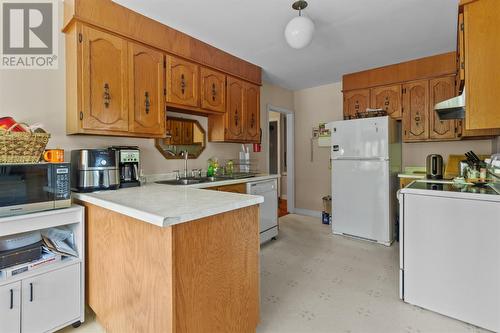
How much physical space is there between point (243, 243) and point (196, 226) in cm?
34

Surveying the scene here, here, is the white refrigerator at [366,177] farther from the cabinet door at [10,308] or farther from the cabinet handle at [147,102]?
the cabinet door at [10,308]

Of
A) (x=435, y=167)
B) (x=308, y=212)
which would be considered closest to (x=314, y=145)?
(x=308, y=212)

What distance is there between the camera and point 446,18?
88.4 inches

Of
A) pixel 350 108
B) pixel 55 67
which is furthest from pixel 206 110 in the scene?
pixel 350 108

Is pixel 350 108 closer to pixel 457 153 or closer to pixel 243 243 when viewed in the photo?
pixel 457 153

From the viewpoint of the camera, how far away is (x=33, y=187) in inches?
57.8

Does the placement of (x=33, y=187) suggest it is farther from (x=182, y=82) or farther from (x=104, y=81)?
(x=182, y=82)

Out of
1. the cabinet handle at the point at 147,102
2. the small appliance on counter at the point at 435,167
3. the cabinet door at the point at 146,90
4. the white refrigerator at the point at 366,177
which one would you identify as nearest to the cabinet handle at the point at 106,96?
the cabinet door at the point at 146,90

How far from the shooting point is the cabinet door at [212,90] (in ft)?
8.95

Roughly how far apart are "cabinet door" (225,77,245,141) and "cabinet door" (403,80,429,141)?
2196mm

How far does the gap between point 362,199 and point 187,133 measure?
2.38m

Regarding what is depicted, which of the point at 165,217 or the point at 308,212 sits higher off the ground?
the point at 165,217

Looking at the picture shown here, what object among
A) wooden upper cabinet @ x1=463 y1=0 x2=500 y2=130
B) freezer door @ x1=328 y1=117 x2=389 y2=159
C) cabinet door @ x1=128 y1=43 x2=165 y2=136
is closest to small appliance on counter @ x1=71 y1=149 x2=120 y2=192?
cabinet door @ x1=128 y1=43 x2=165 y2=136

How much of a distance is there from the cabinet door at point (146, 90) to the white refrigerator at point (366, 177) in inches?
92.8
